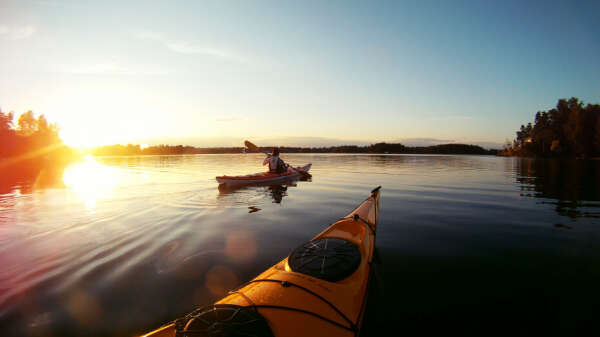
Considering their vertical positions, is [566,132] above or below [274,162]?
above

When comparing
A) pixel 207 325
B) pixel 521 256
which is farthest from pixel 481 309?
pixel 207 325

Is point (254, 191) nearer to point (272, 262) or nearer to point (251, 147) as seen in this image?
point (251, 147)

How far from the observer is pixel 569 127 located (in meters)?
55.6

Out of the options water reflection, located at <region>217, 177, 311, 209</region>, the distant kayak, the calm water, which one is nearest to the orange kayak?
the calm water

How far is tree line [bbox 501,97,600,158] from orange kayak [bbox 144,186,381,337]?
251 feet

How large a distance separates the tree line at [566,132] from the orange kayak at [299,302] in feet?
251

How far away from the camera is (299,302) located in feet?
8.56

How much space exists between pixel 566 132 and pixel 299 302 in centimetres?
8274

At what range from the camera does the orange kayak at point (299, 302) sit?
87.4 inches

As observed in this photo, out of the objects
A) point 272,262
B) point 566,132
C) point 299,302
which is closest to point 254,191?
point 272,262

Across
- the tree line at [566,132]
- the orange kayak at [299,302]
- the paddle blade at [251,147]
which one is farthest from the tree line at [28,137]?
the tree line at [566,132]

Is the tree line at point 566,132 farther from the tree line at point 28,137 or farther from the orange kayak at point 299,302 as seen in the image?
the tree line at point 28,137

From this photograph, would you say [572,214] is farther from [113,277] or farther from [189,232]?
[113,277]

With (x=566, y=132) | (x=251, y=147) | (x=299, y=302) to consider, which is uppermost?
(x=566, y=132)
